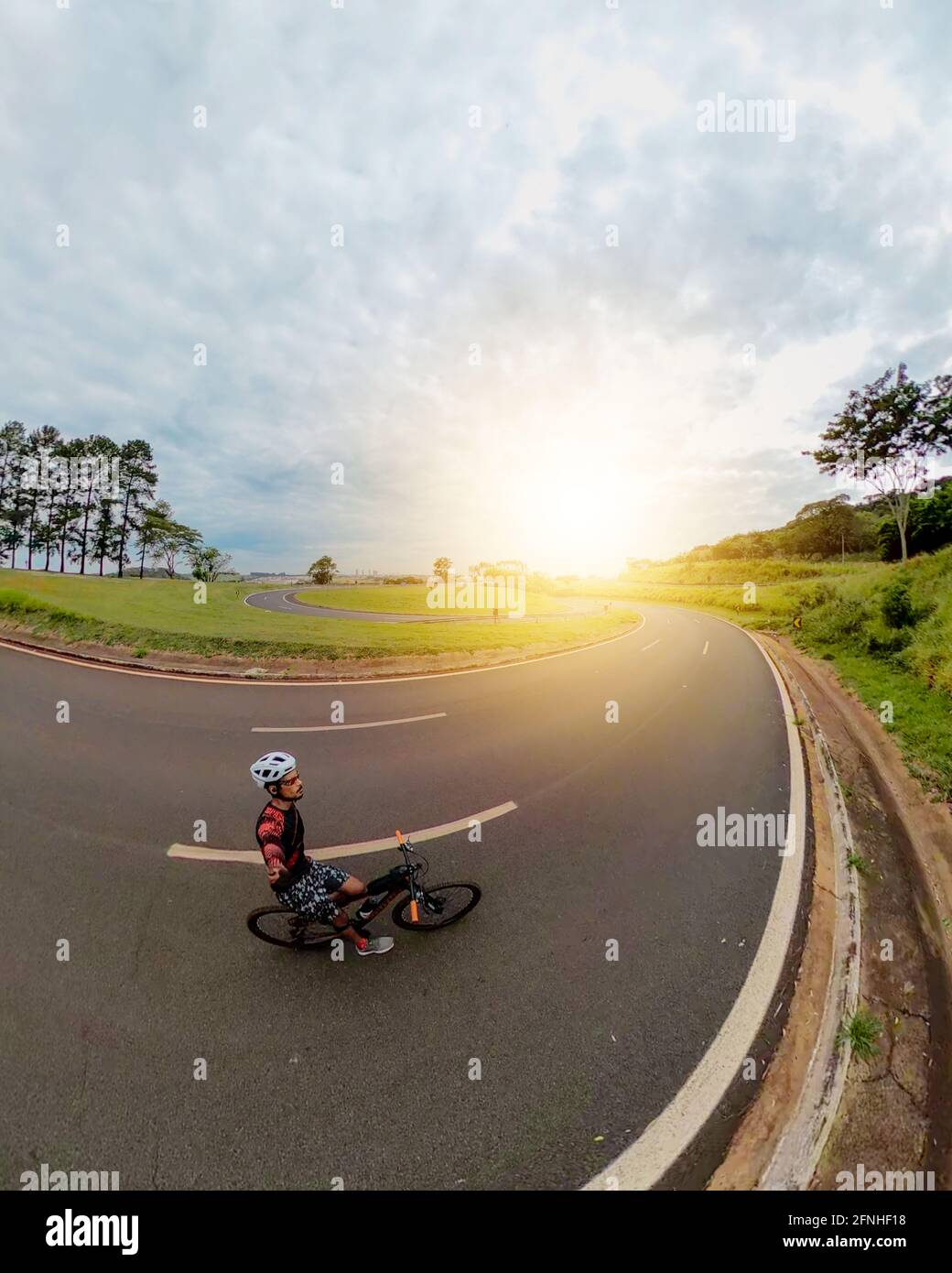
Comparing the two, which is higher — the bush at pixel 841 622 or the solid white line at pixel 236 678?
the bush at pixel 841 622

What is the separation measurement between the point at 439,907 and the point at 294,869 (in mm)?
1271

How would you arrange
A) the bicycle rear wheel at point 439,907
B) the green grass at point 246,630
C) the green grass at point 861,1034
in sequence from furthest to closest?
1. the green grass at point 246,630
2. the bicycle rear wheel at point 439,907
3. the green grass at point 861,1034

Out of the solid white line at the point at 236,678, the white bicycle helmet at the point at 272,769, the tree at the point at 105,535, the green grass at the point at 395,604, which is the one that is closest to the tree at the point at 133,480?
the tree at the point at 105,535

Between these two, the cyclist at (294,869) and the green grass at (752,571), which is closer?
the cyclist at (294,869)

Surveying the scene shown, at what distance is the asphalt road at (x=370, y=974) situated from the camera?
7.90 feet

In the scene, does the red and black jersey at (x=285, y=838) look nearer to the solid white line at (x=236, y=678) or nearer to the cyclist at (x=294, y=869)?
the cyclist at (x=294, y=869)

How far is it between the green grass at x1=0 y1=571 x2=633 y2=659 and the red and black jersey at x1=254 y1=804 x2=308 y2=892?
34.7 ft

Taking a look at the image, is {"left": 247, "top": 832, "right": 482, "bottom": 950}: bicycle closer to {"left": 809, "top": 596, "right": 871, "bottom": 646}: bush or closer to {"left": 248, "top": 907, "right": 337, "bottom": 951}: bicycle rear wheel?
{"left": 248, "top": 907, "right": 337, "bottom": 951}: bicycle rear wheel

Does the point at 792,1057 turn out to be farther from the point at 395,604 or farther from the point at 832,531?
the point at 832,531

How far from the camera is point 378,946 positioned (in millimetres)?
3562

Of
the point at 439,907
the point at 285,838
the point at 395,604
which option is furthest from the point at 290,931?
the point at 395,604

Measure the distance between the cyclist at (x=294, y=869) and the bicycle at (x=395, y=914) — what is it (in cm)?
11

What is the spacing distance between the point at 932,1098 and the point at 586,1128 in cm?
231

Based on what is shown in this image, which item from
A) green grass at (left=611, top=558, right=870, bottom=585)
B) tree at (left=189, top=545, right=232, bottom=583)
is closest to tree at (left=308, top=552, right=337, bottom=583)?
tree at (left=189, top=545, right=232, bottom=583)
